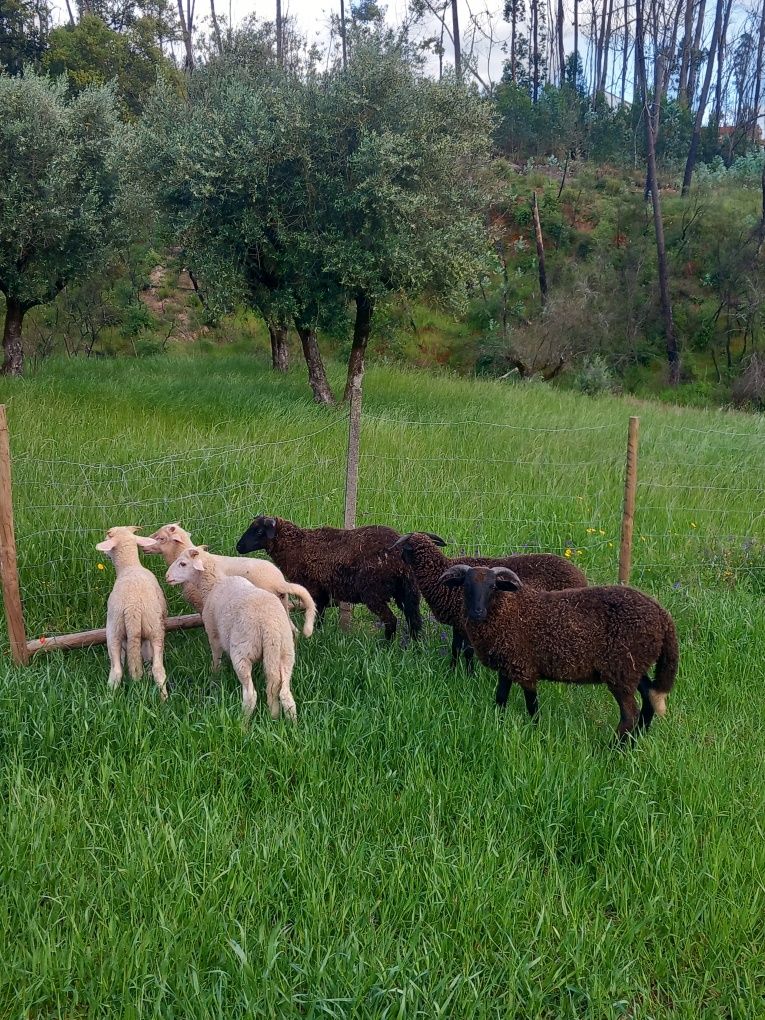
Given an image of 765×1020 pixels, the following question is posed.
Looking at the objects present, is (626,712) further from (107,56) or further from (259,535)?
(107,56)

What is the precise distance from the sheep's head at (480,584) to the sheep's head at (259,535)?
→ 2251 millimetres

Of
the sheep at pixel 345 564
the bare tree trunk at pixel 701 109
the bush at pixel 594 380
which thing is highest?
the bare tree trunk at pixel 701 109

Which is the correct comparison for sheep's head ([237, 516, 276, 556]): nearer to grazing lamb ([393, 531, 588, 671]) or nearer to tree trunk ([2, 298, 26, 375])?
grazing lamb ([393, 531, 588, 671])

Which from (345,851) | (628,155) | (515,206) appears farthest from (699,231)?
(345,851)

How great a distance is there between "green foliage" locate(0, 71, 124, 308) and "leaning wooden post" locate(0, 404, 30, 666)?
13822mm

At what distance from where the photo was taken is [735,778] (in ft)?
15.8

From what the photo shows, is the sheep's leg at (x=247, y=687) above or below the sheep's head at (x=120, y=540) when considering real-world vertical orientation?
below

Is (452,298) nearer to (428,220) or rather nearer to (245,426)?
(428,220)

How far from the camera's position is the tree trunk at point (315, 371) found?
17.6 m

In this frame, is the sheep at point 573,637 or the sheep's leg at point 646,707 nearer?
the sheep at point 573,637

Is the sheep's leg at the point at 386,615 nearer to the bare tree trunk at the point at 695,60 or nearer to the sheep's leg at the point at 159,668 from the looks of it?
the sheep's leg at the point at 159,668

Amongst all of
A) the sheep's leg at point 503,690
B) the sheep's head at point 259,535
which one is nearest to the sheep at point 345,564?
the sheep's head at point 259,535

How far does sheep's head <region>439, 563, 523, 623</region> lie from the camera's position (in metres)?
5.45

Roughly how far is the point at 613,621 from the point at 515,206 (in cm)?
3764
